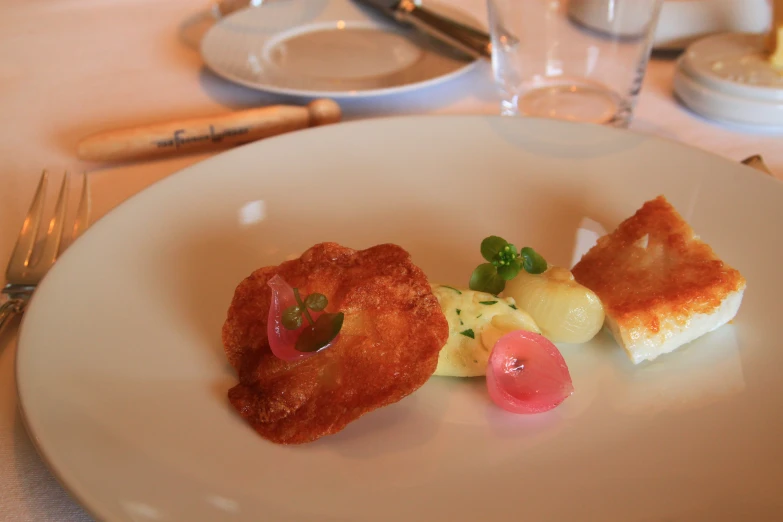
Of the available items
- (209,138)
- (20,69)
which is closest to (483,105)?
(209,138)

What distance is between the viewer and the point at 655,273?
126 cm

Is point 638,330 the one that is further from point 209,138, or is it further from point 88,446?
point 209,138

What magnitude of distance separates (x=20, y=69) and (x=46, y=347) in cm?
183

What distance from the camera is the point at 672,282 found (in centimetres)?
124

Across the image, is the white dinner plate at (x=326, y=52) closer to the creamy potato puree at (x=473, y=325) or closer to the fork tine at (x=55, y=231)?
the fork tine at (x=55, y=231)

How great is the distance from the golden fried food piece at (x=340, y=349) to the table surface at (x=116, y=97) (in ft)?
1.38

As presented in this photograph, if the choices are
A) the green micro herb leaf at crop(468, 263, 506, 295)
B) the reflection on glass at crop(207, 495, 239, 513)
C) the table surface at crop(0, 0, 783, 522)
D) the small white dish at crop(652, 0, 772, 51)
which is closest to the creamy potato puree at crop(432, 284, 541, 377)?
the green micro herb leaf at crop(468, 263, 506, 295)

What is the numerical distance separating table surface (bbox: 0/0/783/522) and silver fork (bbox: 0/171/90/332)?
57 mm

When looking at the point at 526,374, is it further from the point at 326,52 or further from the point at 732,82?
the point at 326,52

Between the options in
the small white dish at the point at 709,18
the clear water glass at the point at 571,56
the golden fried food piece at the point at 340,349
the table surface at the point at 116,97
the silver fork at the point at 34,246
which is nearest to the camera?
the golden fried food piece at the point at 340,349

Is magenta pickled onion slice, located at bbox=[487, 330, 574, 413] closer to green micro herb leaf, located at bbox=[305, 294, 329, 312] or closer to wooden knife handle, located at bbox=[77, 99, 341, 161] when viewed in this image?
green micro herb leaf, located at bbox=[305, 294, 329, 312]

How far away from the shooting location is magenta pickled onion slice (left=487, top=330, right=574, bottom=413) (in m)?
1.09

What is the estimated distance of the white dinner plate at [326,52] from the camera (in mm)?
2135

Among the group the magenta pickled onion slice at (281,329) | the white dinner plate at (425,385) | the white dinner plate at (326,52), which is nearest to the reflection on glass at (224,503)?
the white dinner plate at (425,385)
